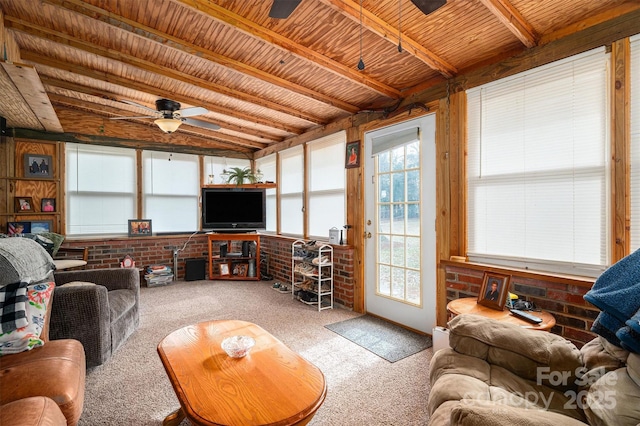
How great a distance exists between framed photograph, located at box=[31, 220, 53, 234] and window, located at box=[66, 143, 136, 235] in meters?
0.22

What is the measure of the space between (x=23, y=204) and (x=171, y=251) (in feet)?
6.75

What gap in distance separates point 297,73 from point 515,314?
2.77 metres

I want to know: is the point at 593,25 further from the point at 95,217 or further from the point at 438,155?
the point at 95,217

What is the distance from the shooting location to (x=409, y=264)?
3.27 metres

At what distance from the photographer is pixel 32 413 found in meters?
1.17

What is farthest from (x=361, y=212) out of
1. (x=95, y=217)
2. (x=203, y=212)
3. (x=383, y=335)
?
(x=95, y=217)

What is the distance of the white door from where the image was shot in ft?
10.0

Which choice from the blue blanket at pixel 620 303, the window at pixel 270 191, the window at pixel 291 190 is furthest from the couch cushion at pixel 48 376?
the window at pixel 270 191

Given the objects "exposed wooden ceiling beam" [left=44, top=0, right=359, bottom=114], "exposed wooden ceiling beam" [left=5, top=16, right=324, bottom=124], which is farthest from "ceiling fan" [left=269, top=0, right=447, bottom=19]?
"exposed wooden ceiling beam" [left=5, top=16, right=324, bottom=124]

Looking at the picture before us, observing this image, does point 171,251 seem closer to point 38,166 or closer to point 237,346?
point 38,166

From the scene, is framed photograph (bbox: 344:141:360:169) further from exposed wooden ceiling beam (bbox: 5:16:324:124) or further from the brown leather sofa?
the brown leather sofa

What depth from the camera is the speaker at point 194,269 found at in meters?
5.32

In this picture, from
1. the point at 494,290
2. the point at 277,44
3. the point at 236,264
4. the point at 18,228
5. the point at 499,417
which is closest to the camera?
the point at 499,417

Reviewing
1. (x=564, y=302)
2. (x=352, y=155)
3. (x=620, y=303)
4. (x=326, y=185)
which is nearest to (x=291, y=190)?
(x=326, y=185)
